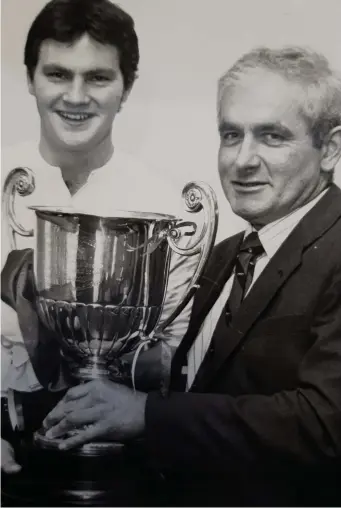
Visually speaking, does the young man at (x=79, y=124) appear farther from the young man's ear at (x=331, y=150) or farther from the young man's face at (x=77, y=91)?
the young man's ear at (x=331, y=150)

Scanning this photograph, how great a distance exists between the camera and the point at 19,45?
1.48m

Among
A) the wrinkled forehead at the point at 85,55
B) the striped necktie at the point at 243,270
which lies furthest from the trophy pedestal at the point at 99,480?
the wrinkled forehead at the point at 85,55

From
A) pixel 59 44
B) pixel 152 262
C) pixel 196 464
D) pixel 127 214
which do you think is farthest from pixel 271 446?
pixel 59 44

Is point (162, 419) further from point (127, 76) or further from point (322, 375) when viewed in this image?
point (127, 76)

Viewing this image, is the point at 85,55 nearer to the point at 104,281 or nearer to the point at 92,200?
the point at 92,200

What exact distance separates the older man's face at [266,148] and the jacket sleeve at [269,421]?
0.67ft

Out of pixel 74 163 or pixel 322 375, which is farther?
pixel 74 163

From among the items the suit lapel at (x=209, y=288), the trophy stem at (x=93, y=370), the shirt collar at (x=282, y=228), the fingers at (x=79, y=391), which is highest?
the shirt collar at (x=282, y=228)

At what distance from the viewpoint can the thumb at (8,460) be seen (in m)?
1.43

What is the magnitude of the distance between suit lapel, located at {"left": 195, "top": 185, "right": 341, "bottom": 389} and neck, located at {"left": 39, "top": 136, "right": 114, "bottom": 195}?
1.46 feet

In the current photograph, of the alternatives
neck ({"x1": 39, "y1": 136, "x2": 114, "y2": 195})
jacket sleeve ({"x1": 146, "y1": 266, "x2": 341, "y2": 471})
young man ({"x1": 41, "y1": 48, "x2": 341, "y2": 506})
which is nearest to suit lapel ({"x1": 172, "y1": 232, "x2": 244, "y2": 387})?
young man ({"x1": 41, "y1": 48, "x2": 341, "y2": 506})

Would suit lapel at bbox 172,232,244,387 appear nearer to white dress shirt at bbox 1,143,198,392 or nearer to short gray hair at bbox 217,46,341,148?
white dress shirt at bbox 1,143,198,392

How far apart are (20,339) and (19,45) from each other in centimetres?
67

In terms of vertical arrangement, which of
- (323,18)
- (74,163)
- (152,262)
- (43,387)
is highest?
(323,18)
